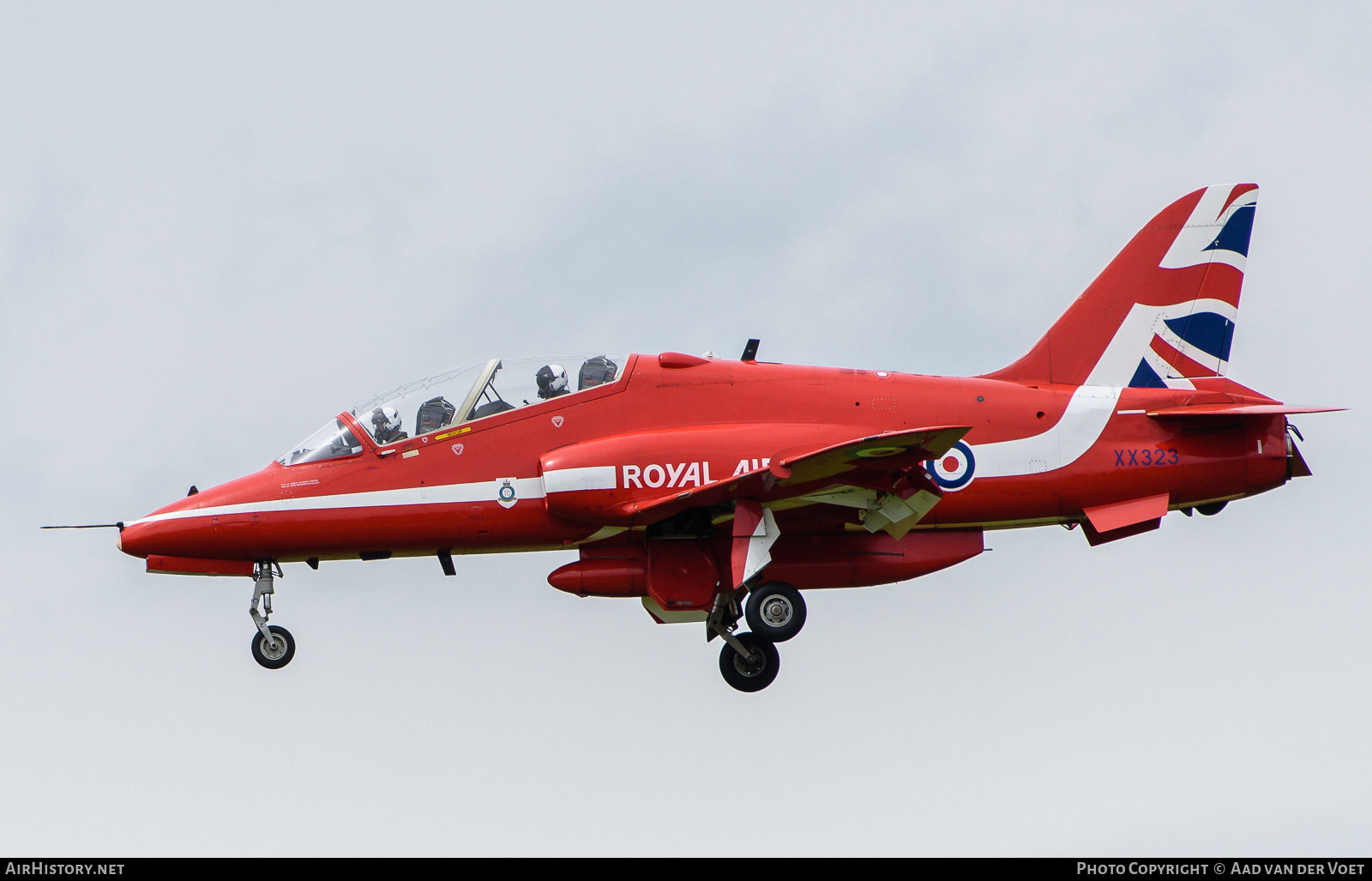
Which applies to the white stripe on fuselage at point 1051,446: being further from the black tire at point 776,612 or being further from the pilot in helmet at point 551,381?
the pilot in helmet at point 551,381

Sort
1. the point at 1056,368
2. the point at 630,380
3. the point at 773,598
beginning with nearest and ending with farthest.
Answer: the point at 773,598 → the point at 630,380 → the point at 1056,368

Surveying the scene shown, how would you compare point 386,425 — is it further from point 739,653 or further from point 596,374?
point 739,653

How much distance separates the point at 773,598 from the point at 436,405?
18.0 ft

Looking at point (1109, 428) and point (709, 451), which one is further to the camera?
point (1109, 428)

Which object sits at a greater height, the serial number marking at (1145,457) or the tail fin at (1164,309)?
the tail fin at (1164,309)

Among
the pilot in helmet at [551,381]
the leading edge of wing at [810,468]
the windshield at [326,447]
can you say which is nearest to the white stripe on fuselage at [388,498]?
the windshield at [326,447]

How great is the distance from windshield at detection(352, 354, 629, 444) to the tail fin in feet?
20.7

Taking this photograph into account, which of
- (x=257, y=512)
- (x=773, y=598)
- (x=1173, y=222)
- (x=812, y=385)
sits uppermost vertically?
(x=1173, y=222)

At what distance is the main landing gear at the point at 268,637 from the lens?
862 inches

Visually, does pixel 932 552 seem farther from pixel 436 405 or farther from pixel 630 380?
pixel 436 405

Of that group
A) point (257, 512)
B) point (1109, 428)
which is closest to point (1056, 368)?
point (1109, 428)

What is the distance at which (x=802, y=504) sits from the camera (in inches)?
843

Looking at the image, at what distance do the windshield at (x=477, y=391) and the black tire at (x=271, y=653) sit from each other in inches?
120

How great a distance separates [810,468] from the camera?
20.3 m
